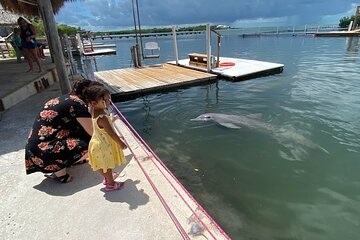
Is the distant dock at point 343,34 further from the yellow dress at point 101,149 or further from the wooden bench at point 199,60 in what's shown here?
the yellow dress at point 101,149

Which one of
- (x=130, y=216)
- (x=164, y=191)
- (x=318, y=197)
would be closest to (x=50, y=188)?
(x=130, y=216)

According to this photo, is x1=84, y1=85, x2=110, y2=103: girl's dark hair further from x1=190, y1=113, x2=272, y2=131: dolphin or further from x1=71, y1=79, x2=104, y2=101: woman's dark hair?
x1=190, y1=113, x2=272, y2=131: dolphin

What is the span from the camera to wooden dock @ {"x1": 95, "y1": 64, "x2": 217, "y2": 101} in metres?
9.11

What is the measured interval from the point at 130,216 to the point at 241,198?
191 cm

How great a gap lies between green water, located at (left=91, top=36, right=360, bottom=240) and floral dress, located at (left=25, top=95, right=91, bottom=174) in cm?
202

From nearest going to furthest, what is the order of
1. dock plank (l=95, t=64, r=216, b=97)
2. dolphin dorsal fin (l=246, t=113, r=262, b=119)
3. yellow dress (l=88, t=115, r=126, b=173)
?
yellow dress (l=88, t=115, r=126, b=173), dolphin dorsal fin (l=246, t=113, r=262, b=119), dock plank (l=95, t=64, r=216, b=97)

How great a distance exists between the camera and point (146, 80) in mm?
10406

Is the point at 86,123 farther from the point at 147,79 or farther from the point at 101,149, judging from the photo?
the point at 147,79

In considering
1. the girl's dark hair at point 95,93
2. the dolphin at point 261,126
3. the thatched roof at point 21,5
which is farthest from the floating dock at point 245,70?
the girl's dark hair at point 95,93

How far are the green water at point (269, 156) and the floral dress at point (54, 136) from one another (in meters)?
2.02

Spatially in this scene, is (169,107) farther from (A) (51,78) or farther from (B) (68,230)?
(B) (68,230)

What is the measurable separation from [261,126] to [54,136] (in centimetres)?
483

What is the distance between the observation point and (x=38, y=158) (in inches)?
117

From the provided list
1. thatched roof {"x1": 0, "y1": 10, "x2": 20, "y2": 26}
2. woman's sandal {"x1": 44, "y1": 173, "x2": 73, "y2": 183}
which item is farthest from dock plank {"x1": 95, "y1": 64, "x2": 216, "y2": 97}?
thatched roof {"x1": 0, "y1": 10, "x2": 20, "y2": 26}
